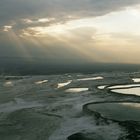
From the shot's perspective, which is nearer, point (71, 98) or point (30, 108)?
point (30, 108)

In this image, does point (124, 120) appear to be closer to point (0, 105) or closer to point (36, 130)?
point (36, 130)

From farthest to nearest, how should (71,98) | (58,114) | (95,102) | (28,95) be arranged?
(28,95)
(71,98)
(95,102)
(58,114)

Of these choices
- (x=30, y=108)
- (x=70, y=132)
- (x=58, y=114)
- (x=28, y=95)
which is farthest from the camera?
(x=28, y=95)

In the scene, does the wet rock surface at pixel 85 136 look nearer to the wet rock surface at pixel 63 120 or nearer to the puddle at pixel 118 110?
the wet rock surface at pixel 63 120

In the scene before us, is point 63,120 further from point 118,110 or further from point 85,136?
point 118,110

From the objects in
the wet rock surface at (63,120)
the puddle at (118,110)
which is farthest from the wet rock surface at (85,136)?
the puddle at (118,110)

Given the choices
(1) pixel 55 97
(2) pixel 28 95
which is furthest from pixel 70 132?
(2) pixel 28 95

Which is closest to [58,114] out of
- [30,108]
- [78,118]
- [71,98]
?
[78,118]

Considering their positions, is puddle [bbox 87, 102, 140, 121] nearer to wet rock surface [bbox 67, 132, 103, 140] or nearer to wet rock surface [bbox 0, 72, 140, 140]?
wet rock surface [bbox 0, 72, 140, 140]

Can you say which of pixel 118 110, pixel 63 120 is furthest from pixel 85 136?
pixel 118 110
